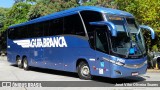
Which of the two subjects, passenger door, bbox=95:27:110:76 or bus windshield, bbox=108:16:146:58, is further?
passenger door, bbox=95:27:110:76

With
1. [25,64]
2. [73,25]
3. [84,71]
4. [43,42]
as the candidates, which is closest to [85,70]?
[84,71]

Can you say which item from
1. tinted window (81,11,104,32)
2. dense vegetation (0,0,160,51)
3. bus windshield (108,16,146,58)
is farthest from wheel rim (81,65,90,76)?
dense vegetation (0,0,160,51)

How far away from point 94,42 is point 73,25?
6.71 ft

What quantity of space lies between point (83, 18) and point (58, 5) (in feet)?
86.2

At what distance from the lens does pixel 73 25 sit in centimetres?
1650

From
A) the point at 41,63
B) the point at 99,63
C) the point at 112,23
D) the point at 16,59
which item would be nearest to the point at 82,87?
the point at 99,63

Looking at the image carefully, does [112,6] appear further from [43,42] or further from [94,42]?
[94,42]

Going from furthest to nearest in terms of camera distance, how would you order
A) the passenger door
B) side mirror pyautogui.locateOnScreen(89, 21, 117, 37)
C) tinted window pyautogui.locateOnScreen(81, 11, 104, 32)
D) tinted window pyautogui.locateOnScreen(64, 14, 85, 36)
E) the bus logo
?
the bus logo < tinted window pyautogui.locateOnScreen(64, 14, 85, 36) < tinted window pyautogui.locateOnScreen(81, 11, 104, 32) < the passenger door < side mirror pyautogui.locateOnScreen(89, 21, 117, 37)

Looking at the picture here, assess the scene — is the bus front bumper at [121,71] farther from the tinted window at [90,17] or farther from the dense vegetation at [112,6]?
the dense vegetation at [112,6]

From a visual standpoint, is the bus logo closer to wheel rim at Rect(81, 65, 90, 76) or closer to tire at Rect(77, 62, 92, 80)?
tire at Rect(77, 62, 92, 80)

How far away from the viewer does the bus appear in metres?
14.0

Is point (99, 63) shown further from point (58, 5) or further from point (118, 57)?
point (58, 5)

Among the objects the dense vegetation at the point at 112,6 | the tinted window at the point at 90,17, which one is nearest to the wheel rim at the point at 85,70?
the tinted window at the point at 90,17

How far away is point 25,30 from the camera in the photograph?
2350 centimetres
